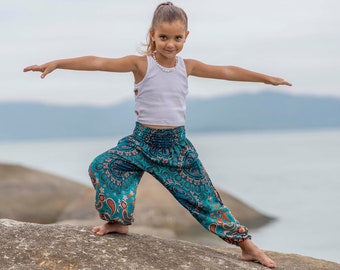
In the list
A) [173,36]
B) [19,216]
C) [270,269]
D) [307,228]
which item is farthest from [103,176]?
[307,228]

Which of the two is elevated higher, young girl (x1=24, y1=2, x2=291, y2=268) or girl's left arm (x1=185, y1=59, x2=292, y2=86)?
girl's left arm (x1=185, y1=59, x2=292, y2=86)

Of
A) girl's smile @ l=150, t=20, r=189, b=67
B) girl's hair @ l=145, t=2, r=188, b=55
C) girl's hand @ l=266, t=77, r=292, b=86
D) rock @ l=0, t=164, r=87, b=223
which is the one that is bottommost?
rock @ l=0, t=164, r=87, b=223

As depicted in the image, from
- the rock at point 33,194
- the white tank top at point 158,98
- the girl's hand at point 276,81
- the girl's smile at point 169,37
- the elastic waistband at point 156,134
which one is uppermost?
the girl's smile at point 169,37

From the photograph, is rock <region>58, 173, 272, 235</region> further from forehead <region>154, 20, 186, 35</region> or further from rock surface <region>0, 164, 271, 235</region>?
forehead <region>154, 20, 186, 35</region>

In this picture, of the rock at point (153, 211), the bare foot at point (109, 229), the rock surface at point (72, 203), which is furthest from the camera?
the rock surface at point (72, 203)

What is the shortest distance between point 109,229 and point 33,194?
1268 centimetres

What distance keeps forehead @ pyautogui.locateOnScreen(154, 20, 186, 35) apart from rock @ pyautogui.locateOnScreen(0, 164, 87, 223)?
12.4 meters

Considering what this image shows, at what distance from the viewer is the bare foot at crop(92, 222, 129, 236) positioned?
5784 mm

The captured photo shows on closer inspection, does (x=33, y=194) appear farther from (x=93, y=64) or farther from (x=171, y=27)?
(x=171, y=27)

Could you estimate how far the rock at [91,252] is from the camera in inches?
208

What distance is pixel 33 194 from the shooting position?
1819 cm

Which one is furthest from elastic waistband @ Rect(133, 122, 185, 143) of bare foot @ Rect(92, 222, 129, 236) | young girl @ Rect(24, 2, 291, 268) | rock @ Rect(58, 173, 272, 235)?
rock @ Rect(58, 173, 272, 235)

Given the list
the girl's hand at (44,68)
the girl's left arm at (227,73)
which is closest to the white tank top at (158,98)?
the girl's left arm at (227,73)

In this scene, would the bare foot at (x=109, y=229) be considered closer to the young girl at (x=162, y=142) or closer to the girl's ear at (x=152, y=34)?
the young girl at (x=162, y=142)
